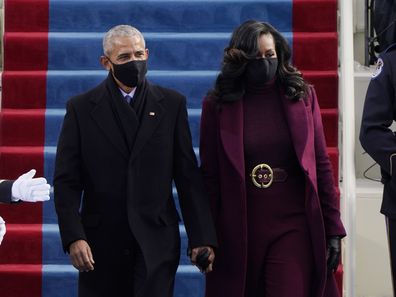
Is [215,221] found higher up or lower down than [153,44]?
lower down

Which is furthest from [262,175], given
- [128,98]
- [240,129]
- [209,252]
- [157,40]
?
[157,40]

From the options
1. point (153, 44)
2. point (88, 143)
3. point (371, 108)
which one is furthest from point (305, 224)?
point (153, 44)

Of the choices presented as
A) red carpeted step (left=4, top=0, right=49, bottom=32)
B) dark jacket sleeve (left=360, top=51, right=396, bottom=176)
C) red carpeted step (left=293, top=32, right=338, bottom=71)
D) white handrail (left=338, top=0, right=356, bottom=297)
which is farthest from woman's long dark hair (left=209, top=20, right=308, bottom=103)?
red carpeted step (left=4, top=0, right=49, bottom=32)

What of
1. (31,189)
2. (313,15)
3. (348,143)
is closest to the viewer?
(31,189)

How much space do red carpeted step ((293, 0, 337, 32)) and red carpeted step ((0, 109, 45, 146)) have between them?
1917 mm

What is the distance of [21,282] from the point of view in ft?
18.3

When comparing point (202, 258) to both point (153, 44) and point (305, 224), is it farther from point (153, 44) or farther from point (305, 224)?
point (153, 44)

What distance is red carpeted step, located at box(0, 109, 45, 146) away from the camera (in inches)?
248

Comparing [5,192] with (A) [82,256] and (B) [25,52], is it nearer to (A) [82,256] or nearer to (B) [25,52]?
(A) [82,256]

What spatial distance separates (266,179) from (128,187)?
57cm

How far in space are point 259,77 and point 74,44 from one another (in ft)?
9.64

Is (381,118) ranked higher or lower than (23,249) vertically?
higher

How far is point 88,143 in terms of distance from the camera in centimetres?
416

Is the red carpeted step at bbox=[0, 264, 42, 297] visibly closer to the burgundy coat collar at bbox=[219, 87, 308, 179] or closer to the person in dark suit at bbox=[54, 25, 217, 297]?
the person in dark suit at bbox=[54, 25, 217, 297]
